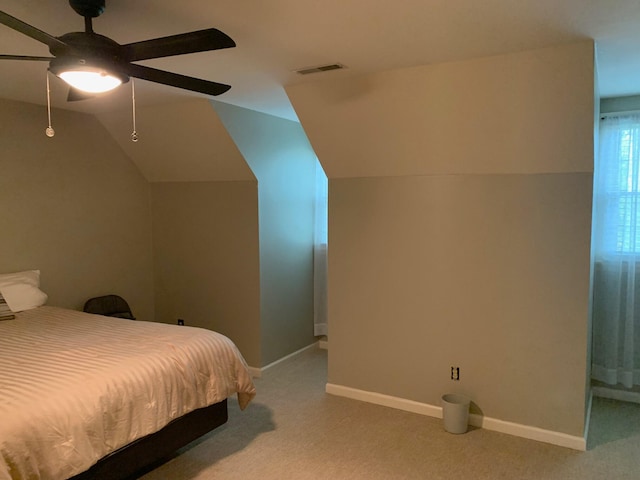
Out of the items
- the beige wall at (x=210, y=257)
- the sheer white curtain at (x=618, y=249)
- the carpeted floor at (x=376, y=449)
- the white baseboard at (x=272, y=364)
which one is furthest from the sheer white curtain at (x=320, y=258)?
the sheer white curtain at (x=618, y=249)

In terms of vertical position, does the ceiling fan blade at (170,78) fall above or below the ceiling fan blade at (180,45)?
below

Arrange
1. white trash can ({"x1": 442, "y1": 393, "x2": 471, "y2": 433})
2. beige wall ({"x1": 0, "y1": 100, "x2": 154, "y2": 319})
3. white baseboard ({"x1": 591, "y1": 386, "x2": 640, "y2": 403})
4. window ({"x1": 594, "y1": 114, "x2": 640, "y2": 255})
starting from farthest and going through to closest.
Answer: beige wall ({"x1": 0, "y1": 100, "x2": 154, "y2": 319}) < white baseboard ({"x1": 591, "y1": 386, "x2": 640, "y2": 403}) < window ({"x1": 594, "y1": 114, "x2": 640, "y2": 255}) < white trash can ({"x1": 442, "y1": 393, "x2": 471, "y2": 433})

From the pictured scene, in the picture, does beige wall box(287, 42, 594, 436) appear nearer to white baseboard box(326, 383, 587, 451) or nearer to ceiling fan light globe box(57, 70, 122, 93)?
white baseboard box(326, 383, 587, 451)

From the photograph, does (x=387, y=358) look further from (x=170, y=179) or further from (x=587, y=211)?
(x=170, y=179)

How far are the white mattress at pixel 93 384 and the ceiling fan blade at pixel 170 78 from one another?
56.7 inches

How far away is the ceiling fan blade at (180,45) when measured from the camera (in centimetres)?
171

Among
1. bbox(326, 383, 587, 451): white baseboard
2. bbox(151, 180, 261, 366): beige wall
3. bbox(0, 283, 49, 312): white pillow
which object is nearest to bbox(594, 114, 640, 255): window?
bbox(326, 383, 587, 451): white baseboard

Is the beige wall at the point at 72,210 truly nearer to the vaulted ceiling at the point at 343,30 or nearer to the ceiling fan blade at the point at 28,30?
the vaulted ceiling at the point at 343,30

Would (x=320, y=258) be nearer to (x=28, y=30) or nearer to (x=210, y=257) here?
(x=210, y=257)

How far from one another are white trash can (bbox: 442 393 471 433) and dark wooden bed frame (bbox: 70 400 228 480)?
1.46m

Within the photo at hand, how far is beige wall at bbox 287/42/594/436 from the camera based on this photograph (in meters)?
2.81

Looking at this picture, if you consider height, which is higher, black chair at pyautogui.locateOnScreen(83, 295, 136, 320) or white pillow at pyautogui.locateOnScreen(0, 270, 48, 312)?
white pillow at pyautogui.locateOnScreen(0, 270, 48, 312)

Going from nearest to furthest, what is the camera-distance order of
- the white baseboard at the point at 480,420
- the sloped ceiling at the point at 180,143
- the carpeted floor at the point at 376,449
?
1. the carpeted floor at the point at 376,449
2. the white baseboard at the point at 480,420
3. the sloped ceiling at the point at 180,143

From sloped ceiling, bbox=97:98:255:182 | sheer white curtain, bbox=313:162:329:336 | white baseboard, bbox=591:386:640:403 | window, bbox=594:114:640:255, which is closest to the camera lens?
window, bbox=594:114:640:255
